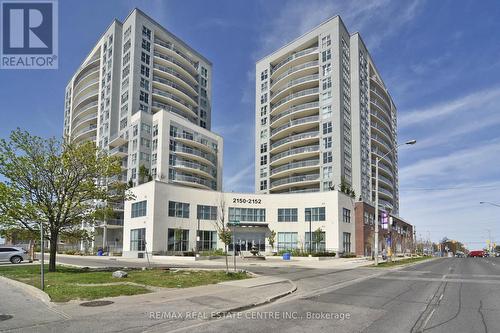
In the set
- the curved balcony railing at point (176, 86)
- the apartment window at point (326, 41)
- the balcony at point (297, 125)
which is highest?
the apartment window at point (326, 41)

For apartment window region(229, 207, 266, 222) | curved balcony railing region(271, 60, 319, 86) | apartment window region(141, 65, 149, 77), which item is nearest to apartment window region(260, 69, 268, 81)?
curved balcony railing region(271, 60, 319, 86)

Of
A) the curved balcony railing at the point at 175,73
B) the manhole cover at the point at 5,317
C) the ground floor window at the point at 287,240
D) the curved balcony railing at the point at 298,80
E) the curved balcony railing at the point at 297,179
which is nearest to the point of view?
the manhole cover at the point at 5,317

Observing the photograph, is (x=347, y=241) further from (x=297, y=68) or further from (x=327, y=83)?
(x=297, y=68)

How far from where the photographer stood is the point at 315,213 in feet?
193

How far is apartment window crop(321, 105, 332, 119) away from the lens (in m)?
74.9

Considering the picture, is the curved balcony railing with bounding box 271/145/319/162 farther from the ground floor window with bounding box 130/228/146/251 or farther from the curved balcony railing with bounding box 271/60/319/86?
the ground floor window with bounding box 130/228/146/251

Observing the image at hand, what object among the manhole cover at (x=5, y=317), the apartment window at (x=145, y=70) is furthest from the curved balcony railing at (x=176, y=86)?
the manhole cover at (x=5, y=317)

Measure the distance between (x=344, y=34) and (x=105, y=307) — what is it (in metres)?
80.4

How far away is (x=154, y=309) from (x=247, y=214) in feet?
165

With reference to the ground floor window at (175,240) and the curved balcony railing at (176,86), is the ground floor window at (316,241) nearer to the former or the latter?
the ground floor window at (175,240)

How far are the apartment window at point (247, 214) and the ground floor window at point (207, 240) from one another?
3.68 metres

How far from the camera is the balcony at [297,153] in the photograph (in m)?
75.1

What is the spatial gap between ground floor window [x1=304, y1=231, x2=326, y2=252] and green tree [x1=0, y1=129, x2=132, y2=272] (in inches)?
1362

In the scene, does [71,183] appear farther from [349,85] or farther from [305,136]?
Answer: [349,85]
